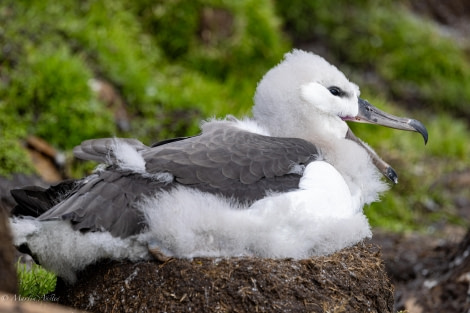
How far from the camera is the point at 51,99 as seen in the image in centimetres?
788

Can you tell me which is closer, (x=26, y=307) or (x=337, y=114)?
(x=26, y=307)

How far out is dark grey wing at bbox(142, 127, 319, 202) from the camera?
4137 mm

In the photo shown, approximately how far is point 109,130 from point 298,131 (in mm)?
3495

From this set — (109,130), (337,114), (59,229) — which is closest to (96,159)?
(59,229)

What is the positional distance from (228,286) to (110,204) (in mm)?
723

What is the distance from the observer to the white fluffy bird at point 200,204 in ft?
13.1

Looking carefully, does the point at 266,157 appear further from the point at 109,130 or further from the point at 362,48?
the point at 362,48

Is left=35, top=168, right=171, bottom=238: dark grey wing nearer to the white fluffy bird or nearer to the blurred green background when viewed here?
the white fluffy bird

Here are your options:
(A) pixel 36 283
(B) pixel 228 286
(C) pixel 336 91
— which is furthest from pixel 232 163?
(A) pixel 36 283

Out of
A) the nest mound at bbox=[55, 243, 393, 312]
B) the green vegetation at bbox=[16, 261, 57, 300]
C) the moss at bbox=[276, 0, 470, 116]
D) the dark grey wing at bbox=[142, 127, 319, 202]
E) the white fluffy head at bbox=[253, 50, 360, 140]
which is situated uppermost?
the moss at bbox=[276, 0, 470, 116]

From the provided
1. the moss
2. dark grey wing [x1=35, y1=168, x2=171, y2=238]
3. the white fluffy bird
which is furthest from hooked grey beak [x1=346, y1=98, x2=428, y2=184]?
the moss

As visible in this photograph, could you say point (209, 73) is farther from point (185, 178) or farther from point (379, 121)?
point (185, 178)

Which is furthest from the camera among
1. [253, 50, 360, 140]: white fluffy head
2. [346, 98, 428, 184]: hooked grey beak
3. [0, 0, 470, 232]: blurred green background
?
[0, 0, 470, 232]: blurred green background

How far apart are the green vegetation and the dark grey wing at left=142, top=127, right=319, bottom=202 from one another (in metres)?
1.06
